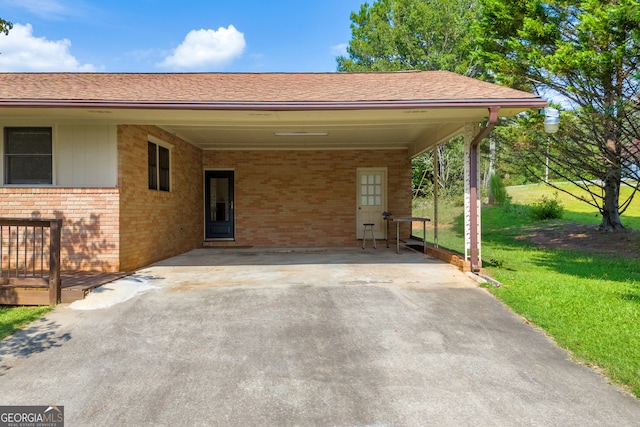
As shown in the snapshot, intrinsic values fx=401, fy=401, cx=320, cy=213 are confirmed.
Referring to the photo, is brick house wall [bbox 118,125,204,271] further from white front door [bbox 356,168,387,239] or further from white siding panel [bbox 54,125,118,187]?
white front door [bbox 356,168,387,239]

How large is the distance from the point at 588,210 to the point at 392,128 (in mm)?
18608

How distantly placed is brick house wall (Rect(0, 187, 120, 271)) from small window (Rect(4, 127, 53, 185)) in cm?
42

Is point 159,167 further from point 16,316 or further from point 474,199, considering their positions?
point 474,199

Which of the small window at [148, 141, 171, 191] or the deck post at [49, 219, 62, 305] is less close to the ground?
the small window at [148, 141, 171, 191]

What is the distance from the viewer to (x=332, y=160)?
41.2 ft

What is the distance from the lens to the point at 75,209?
23.2 ft

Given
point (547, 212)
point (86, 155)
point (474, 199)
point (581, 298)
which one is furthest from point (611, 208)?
point (86, 155)

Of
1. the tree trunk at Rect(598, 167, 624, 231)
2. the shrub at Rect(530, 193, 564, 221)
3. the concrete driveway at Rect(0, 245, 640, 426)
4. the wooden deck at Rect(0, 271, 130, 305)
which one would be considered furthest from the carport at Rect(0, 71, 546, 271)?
the shrub at Rect(530, 193, 564, 221)

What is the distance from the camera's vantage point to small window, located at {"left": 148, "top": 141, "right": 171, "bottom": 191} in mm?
8742

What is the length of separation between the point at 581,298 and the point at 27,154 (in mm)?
9631

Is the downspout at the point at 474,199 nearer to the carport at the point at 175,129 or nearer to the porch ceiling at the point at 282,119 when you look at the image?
the carport at the point at 175,129

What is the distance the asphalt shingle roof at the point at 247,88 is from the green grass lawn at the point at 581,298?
307cm

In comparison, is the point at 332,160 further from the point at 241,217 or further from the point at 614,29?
the point at 614,29

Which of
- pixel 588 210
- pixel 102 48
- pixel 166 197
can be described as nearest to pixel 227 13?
pixel 102 48
